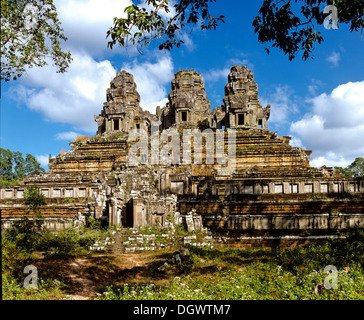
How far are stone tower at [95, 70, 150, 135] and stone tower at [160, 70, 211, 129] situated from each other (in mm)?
3989

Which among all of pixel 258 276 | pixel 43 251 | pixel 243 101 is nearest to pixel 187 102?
pixel 243 101

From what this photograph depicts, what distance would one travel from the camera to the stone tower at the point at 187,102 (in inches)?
1458

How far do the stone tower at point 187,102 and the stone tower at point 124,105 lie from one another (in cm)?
399

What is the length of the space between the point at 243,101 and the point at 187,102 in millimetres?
6894

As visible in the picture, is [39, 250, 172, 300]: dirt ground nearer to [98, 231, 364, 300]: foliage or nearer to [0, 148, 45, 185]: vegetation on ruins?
[98, 231, 364, 300]: foliage

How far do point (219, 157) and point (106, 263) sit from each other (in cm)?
1810

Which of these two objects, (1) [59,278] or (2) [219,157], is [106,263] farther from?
(2) [219,157]

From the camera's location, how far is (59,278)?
8.59 meters

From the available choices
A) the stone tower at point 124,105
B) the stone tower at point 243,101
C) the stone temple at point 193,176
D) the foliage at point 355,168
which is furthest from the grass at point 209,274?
the foliage at point 355,168

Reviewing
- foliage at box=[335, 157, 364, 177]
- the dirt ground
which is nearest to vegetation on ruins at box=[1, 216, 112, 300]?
the dirt ground

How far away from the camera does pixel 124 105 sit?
126ft

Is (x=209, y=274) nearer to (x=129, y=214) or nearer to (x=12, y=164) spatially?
(x=129, y=214)

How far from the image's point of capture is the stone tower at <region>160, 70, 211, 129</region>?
3703cm
